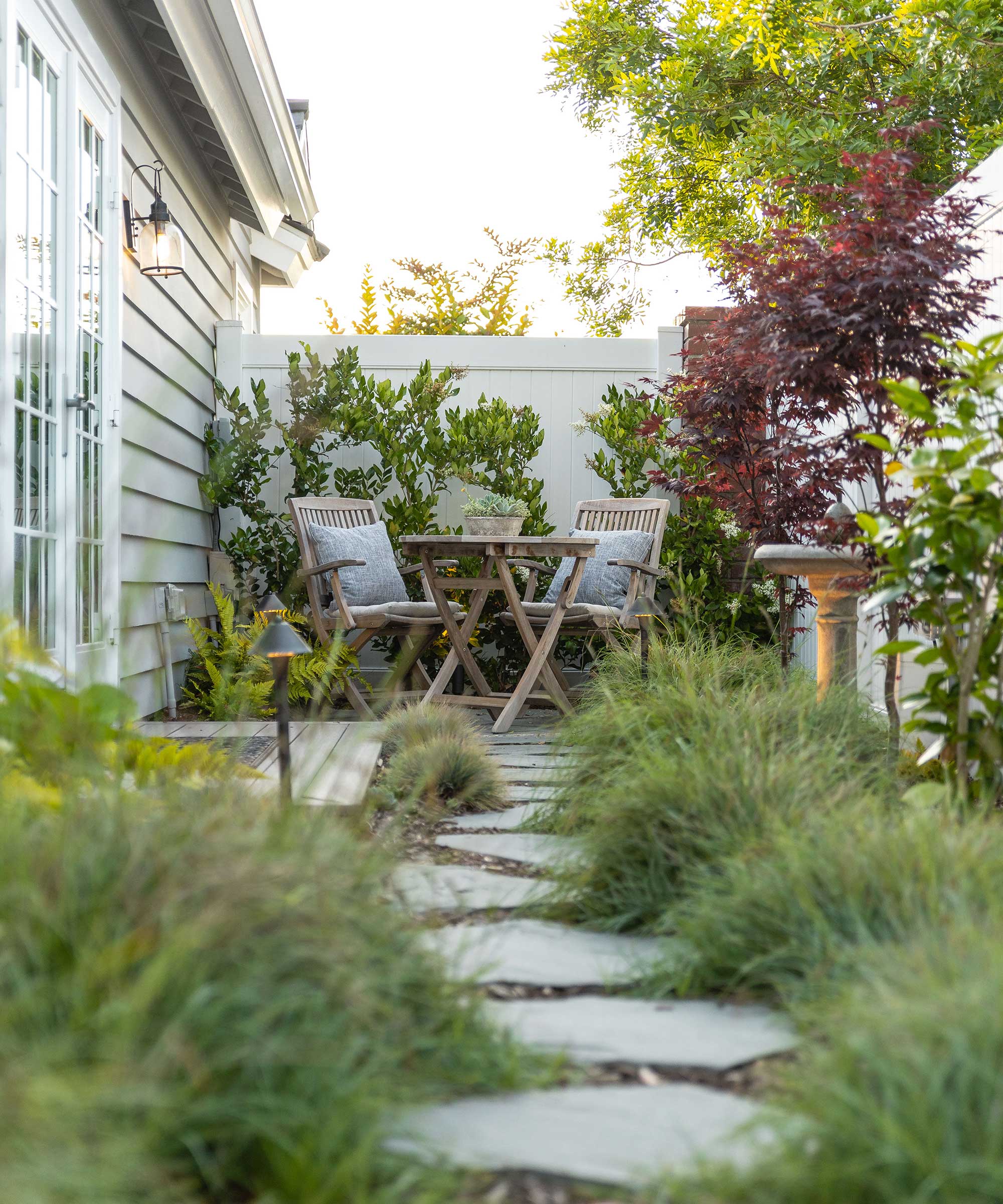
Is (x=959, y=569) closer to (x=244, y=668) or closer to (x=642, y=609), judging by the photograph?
(x=642, y=609)

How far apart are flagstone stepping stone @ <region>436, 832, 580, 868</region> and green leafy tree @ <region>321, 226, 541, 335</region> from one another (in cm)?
853

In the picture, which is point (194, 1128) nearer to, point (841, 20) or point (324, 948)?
point (324, 948)

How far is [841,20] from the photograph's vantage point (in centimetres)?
792

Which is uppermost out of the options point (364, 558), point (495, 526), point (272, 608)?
point (495, 526)

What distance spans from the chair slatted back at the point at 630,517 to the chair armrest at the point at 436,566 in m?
0.66

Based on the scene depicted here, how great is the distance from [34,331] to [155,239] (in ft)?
4.05

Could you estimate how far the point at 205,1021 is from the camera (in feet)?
3.39

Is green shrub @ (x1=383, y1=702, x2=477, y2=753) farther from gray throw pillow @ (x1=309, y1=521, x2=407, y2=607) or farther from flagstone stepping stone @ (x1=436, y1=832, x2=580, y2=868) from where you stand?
gray throw pillow @ (x1=309, y1=521, x2=407, y2=607)

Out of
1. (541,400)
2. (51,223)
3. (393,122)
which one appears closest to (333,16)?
(393,122)

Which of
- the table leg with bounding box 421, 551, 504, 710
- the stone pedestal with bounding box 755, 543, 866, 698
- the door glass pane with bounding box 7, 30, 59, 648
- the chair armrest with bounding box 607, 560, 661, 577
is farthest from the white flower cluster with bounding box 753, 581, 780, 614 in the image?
the door glass pane with bounding box 7, 30, 59, 648

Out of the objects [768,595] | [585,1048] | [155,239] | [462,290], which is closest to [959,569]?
[585,1048]

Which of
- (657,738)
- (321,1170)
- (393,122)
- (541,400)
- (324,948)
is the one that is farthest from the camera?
(393,122)

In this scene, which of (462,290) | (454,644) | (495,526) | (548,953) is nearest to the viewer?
(548,953)

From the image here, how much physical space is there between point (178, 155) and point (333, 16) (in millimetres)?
6330
